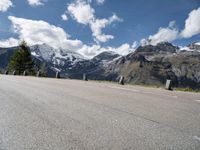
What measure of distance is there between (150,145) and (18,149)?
2053mm

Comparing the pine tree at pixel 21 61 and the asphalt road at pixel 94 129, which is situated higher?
the pine tree at pixel 21 61

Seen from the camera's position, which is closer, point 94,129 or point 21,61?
point 94,129

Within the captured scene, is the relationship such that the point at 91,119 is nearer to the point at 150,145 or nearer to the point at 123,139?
the point at 123,139

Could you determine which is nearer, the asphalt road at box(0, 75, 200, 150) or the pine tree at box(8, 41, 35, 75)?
the asphalt road at box(0, 75, 200, 150)

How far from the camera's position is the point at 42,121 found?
5.27m

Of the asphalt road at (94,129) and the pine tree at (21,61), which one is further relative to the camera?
the pine tree at (21,61)

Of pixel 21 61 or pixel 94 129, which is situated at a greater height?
pixel 21 61

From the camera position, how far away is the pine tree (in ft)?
201

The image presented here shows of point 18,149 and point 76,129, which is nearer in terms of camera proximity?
point 18,149

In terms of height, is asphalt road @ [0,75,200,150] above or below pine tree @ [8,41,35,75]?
below

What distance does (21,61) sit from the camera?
203 ft

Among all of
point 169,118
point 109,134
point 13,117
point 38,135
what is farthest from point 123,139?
point 13,117

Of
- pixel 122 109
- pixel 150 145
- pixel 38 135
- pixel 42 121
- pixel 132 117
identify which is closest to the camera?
pixel 150 145

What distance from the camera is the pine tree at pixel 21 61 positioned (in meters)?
61.3
